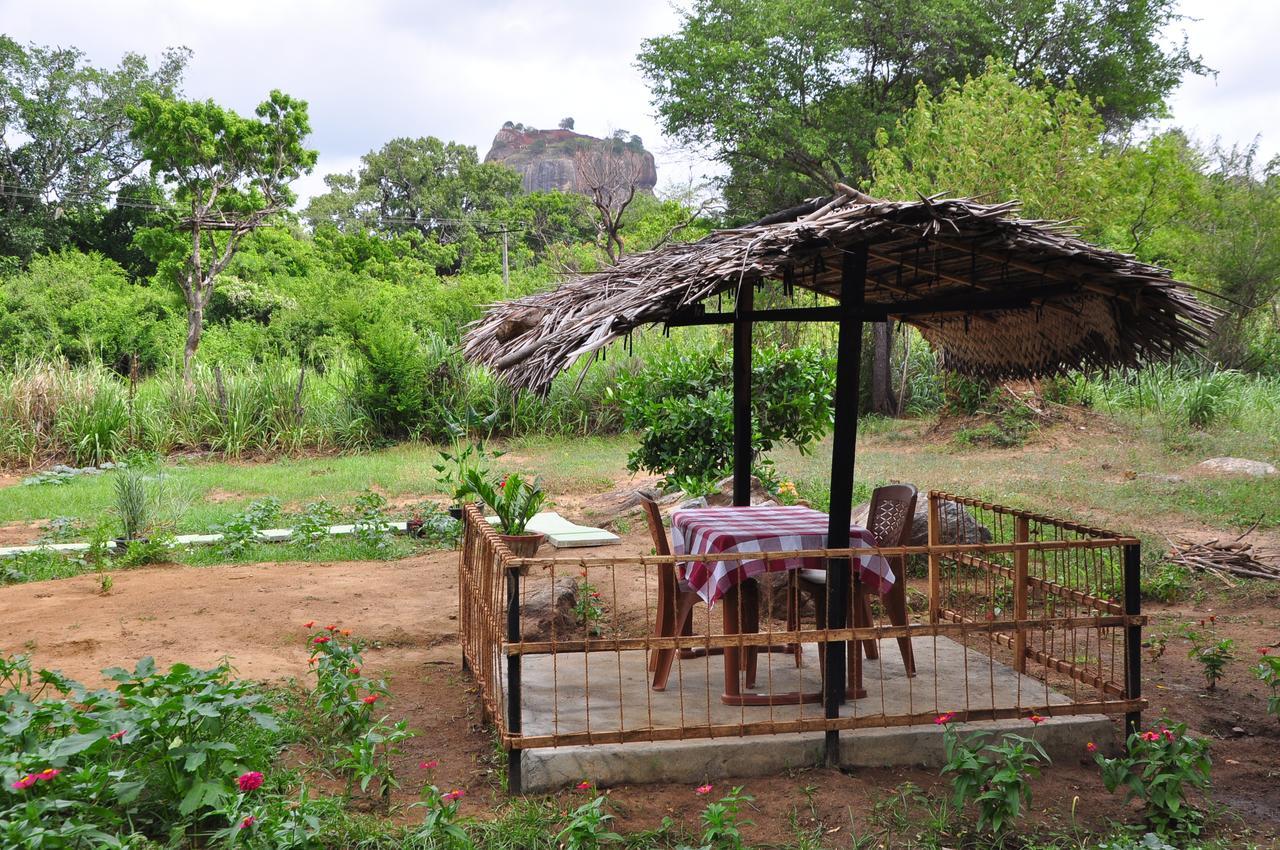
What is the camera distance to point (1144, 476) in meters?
11.3

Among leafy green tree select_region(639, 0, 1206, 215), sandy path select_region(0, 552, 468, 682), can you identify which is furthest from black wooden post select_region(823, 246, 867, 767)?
leafy green tree select_region(639, 0, 1206, 215)

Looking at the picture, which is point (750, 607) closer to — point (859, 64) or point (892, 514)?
point (892, 514)

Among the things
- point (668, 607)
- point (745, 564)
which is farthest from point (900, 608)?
point (668, 607)

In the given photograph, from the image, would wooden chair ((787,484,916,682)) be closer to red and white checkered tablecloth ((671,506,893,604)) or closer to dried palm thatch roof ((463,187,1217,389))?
red and white checkered tablecloth ((671,506,893,604))

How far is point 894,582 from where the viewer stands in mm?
4512

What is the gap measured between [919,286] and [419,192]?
38.1m

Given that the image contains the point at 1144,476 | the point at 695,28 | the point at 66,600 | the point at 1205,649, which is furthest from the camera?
the point at 695,28

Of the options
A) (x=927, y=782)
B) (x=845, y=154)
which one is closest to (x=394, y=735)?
(x=927, y=782)

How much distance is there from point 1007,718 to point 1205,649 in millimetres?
2309

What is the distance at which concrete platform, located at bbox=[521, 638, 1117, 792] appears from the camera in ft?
12.6

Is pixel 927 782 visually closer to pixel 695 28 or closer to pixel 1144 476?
pixel 1144 476

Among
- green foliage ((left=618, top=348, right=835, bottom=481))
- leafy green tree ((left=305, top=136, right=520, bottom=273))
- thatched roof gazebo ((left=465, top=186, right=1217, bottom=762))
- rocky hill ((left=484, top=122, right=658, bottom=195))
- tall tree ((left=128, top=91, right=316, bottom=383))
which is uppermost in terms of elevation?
rocky hill ((left=484, top=122, right=658, bottom=195))

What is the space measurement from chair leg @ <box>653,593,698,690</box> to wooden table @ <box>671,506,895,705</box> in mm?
100

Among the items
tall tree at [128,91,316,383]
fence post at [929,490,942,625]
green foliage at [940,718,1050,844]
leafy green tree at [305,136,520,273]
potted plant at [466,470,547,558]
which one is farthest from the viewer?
leafy green tree at [305,136,520,273]
